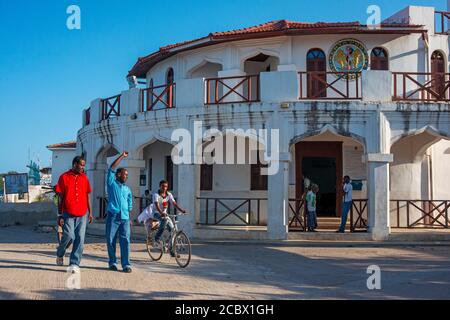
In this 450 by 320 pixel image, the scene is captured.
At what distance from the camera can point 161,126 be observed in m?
15.0

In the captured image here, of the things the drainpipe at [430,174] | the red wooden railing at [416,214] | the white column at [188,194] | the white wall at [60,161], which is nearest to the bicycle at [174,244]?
the white column at [188,194]

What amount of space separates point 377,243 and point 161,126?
22.7 feet

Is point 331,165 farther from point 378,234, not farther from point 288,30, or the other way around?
point 288,30

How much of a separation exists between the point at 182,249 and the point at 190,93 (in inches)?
239

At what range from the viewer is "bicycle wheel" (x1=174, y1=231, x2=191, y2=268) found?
368 inches

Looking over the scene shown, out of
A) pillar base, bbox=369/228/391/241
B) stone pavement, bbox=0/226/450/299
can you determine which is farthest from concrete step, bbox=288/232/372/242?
stone pavement, bbox=0/226/450/299

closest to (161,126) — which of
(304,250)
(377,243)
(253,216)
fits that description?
(253,216)

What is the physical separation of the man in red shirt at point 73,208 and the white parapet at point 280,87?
261 inches

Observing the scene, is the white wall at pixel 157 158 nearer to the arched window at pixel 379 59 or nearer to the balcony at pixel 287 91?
the balcony at pixel 287 91

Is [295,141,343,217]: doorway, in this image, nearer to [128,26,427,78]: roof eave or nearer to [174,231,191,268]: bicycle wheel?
[128,26,427,78]: roof eave

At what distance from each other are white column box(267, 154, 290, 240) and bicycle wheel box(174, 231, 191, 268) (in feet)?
14.9

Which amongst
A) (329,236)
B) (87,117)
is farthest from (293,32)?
(87,117)

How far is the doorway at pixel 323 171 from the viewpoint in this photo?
16797 millimetres
